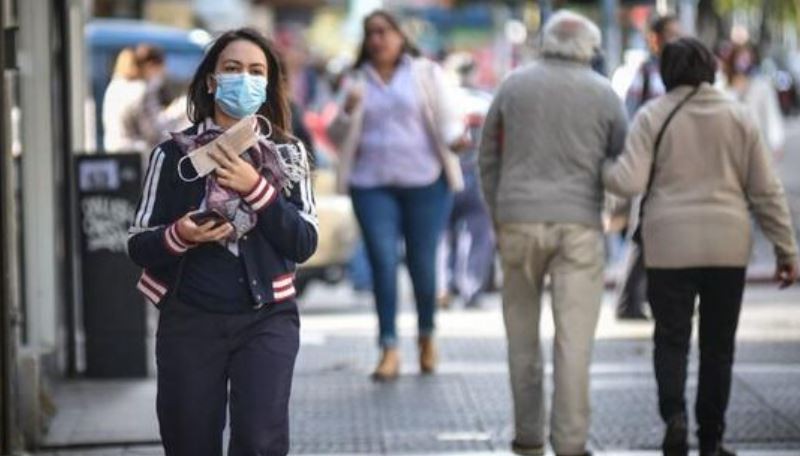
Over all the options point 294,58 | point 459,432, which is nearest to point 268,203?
point 459,432

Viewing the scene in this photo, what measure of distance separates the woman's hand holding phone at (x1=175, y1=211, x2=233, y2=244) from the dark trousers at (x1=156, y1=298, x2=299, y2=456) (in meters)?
0.26

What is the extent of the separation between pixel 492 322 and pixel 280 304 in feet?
25.7

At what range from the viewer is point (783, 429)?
9188 mm

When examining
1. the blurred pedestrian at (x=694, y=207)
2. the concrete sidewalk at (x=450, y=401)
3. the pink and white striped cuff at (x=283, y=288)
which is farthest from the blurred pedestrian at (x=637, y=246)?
the pink and white striped cuff at (x=283, y=288)

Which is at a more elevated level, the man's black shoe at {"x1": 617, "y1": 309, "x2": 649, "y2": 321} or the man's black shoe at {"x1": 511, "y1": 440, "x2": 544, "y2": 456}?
the man's black shoe at {"x1": 511, "y1": 440, "x2": 544, "y2": 456}

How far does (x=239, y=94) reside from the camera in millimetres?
5988

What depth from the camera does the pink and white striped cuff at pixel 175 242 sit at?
5824 mm

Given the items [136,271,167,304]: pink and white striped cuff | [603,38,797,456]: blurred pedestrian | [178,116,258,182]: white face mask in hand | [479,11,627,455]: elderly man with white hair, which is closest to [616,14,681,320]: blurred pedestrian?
[479,11,627,455]: elderly man with white hair

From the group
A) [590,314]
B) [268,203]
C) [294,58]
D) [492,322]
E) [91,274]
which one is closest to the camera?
[268,203]

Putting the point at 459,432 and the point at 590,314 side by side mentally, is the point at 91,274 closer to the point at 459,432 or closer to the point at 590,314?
the point at 459,432

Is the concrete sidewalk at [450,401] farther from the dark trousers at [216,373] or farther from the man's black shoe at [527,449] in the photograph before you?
the dark trousers at [216,373]

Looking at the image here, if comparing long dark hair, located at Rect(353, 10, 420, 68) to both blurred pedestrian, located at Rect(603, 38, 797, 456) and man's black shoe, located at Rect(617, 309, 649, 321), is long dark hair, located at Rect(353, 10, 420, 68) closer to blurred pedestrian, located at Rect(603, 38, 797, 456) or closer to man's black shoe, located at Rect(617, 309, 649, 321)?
blurred pedestrian, located at Rect(603, 38, 797, 456)

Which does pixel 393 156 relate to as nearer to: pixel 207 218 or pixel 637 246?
pixel 637 246

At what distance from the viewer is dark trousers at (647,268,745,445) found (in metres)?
8.14
